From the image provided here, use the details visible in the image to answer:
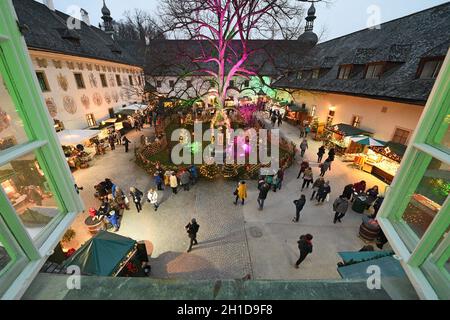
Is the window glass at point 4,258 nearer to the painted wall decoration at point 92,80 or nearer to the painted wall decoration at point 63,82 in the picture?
the painted wall decoration at point 63,82

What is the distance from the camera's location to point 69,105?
50.9 ft

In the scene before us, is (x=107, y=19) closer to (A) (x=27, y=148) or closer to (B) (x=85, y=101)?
(B) (x=85, y=101)

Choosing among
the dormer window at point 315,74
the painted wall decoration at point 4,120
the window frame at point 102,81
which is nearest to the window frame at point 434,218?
the painted wall decoration at point 4,120

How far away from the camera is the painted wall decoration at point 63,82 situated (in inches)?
569

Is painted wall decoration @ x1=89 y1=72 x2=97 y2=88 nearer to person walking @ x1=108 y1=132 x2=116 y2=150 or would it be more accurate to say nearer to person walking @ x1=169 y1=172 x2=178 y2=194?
person walking @ x1=108 y1=132 x2=116 y2=150

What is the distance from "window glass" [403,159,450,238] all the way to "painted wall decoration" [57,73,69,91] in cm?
2013

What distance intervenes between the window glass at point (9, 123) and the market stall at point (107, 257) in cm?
409

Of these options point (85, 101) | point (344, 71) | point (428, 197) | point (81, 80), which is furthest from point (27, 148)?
point (344, 71)

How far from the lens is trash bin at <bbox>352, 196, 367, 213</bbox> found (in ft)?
29.0

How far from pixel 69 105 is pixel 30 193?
58.7 ft

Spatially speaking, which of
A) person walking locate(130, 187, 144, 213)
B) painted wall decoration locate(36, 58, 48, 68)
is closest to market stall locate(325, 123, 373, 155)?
person walking locate(130, 187, 144, 213)

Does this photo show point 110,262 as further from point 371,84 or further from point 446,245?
point 371,84

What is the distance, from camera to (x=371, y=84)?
13.5 meters
